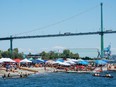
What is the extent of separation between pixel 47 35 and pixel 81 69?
52233 millimetres

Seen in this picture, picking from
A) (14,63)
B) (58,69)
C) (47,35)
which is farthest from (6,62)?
(47,35)

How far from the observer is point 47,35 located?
130250 mm

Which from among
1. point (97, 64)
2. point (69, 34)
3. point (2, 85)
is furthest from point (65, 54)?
point (2, 85)

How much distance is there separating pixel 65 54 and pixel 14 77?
11797 cm

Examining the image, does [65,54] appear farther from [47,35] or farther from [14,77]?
[14,77]

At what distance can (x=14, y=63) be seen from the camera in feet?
253

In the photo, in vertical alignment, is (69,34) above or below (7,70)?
above

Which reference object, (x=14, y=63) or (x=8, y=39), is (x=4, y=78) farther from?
(x=8, y=39)

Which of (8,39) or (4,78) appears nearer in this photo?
(4,78)

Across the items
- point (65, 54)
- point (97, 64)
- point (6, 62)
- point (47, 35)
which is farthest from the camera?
point (65, 54)

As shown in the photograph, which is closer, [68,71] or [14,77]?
[14,77]

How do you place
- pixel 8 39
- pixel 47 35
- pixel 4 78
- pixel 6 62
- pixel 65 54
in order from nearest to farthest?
1. pixel 4 78
2. pixel 6 62
3. pixel 8 39
4. pixel 47 35
5. pixel 65 54

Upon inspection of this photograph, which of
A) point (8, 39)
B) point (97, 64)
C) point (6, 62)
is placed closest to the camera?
point (6, 62)

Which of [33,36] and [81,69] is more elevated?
[33,36]
